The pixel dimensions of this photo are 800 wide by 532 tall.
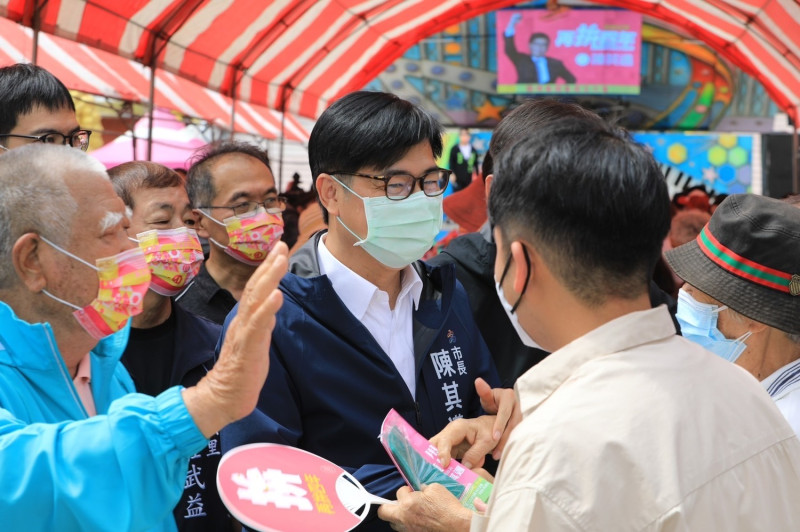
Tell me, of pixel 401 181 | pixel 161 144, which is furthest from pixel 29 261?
pixel 161 144

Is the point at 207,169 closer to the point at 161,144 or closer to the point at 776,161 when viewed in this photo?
the point at 161,144

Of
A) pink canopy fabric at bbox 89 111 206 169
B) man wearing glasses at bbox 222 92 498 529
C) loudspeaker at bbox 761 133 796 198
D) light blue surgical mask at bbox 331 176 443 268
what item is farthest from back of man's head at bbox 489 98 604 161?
loudspeaker at bbox 761 133 796 198

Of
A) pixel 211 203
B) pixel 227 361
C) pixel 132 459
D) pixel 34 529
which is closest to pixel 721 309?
pixel 227 361

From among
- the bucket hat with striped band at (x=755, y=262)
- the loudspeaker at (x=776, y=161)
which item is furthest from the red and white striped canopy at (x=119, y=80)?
the loudspeaker at (x=776, y=161)

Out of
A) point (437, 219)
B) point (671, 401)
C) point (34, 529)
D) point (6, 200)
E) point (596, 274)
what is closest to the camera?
point (671, 401)

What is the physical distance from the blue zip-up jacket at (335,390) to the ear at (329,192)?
0.80 feet

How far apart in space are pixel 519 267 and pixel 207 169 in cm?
289

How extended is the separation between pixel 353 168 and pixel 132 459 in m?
1.28

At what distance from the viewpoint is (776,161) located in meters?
17.4

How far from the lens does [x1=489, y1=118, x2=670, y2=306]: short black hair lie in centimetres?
153

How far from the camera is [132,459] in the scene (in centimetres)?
166

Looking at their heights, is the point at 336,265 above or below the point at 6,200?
below

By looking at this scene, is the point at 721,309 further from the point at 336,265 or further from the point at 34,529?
the point at 34,529

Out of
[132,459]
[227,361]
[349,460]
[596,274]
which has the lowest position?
[349,460]
